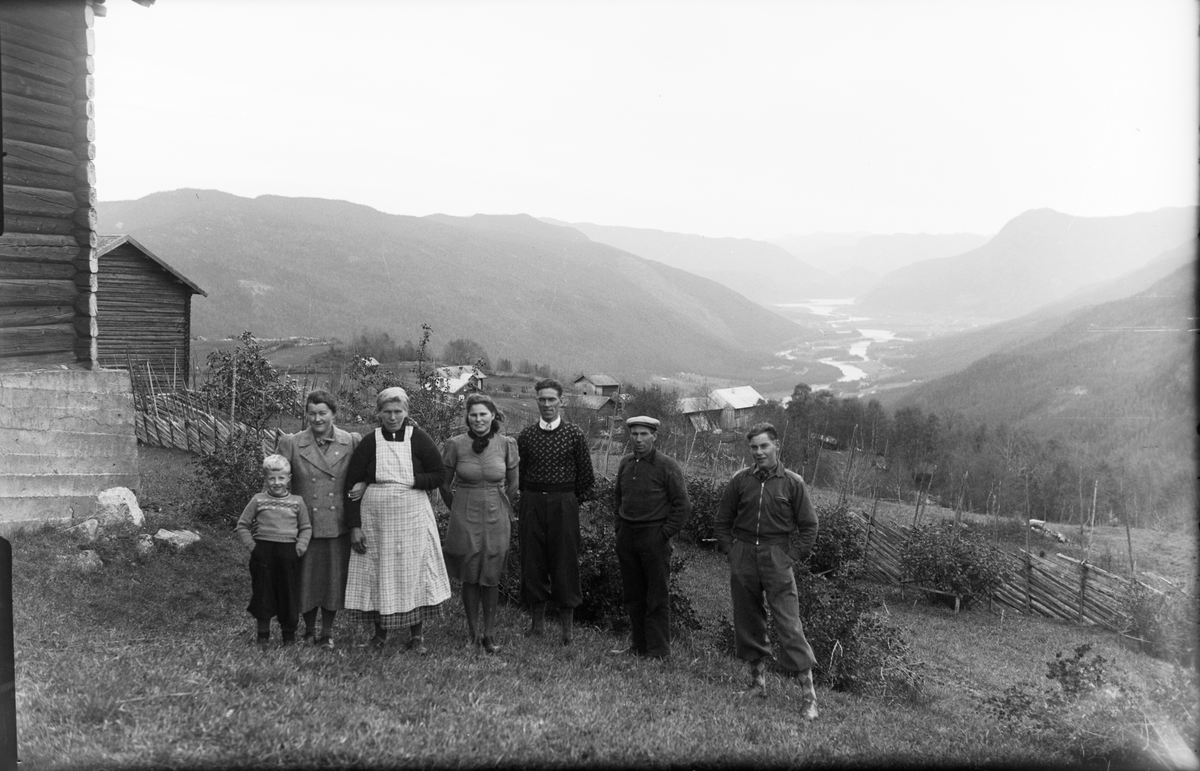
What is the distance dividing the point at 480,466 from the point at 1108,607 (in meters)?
15.2

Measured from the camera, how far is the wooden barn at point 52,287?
311 inches

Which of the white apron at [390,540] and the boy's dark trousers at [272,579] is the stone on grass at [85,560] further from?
the white apron at [390,540]

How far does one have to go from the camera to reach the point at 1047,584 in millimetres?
16625

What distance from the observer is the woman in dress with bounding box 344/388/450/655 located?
18.8ft

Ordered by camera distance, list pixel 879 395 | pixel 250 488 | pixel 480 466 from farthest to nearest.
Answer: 1. pixel 879 395
2. pixel 250 488
3. pixel 480 466

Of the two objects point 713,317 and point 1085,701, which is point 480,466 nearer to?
point 1085,701

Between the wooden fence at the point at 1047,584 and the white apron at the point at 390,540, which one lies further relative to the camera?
the wooden fence at the point at 1047,584

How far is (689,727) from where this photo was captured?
4977mm

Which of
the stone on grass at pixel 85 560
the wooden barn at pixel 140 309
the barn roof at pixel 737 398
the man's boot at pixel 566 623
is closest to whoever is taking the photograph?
the man's boot at pixel 566 623

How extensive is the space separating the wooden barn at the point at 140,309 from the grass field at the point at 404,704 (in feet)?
49.3

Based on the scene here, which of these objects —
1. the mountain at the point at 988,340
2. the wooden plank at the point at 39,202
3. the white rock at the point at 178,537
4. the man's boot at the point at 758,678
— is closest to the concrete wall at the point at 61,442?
the white rock at the point at 178,537

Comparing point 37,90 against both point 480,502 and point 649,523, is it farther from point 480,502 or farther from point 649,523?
point 649,523

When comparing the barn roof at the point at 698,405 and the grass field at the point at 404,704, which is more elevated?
the grass field at the point at 404,704

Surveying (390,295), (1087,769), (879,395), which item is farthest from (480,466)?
(390,295)
